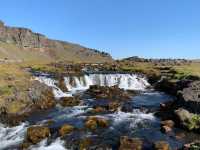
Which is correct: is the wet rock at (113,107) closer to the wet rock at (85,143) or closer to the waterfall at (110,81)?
the wet rock at (85,143)

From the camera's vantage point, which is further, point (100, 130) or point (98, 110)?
point (98, 110)

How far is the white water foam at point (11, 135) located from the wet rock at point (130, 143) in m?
10.5

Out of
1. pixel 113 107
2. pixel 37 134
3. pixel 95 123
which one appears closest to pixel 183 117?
pixel 95 123

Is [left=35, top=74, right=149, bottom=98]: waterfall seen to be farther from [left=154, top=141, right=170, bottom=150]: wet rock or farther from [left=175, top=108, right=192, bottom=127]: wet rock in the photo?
[left=154, top=141, right=170, bottom=150]: wet rock

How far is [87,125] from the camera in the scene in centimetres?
3747

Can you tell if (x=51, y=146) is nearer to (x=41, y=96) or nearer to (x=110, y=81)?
(x=41, y=96)

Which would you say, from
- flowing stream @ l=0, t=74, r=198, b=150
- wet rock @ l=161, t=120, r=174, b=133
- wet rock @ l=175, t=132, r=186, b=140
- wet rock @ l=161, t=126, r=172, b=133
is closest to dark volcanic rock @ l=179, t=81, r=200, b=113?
flowing stream @ l=0, t=74, r=198, b=150

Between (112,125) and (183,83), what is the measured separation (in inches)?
1091

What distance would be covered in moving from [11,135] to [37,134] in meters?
4.10

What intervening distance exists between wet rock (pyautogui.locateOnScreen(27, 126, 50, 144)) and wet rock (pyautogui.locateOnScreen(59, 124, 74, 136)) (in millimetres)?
1358

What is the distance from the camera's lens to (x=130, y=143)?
30.8m

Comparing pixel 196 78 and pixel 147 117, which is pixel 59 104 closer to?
pixel 147 117

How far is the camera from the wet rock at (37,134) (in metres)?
33.4

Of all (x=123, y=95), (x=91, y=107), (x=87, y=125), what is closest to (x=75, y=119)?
(x=87, y=125)
